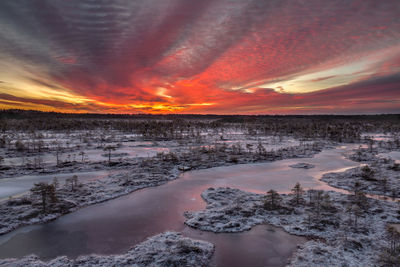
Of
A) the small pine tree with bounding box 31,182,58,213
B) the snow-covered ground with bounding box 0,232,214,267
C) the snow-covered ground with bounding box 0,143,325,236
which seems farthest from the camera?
the small pine tree with bounding box 31,182,58,213

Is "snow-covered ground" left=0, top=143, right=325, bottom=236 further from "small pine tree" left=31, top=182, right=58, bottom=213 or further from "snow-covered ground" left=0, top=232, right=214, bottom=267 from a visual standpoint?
"snow-covered ground" left=0, top=232, right=214, bottom=267

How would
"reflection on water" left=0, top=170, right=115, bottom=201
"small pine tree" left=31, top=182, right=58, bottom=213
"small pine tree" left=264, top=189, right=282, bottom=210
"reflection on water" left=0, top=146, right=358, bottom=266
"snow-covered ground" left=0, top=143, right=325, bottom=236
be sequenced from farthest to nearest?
"reflection on water" left=0, top=170, right=115, bottom=201 → "small pine tree" left=264, top=189, right=282, bottom=210 → "small pine tree" left=31, top=182, right=58, bottom=213 → "snow-covered ground" left=0, top=143, right=325, bottom=236 → "reflection on water" left=0, top=146, right=358, bottom=266

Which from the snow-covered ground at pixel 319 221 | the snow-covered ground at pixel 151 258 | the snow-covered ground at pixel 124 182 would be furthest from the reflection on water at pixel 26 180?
the snow-covered ground at pixel 319 221

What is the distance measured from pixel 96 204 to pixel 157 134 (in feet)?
131

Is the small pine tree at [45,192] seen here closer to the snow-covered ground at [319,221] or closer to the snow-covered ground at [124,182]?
the snow-covered ground at [124,182]

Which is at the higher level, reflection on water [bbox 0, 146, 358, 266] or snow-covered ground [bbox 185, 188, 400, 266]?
snow-covered ground [bbox 185, 188, 400, 266]

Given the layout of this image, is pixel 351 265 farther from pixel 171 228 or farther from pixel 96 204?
pixel 96 204

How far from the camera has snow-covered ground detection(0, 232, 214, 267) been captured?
8.34 metres

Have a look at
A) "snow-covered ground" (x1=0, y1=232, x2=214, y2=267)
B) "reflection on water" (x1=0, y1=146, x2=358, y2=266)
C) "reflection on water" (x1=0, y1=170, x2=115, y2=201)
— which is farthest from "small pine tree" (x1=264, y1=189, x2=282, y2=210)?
"reflection on water" (x1=0, y1=170, x2=115, y2=201)

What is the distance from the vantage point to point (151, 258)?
341 inches

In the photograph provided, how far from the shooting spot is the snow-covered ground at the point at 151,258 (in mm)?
8344

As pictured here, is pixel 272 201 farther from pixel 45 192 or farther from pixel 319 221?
pixel 45 192

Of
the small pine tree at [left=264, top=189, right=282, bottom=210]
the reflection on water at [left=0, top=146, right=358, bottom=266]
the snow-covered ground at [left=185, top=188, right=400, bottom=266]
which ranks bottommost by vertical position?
the reflection on water at [left=0, top=146, right=358, bottom=266]

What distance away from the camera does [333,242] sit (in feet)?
32.0
